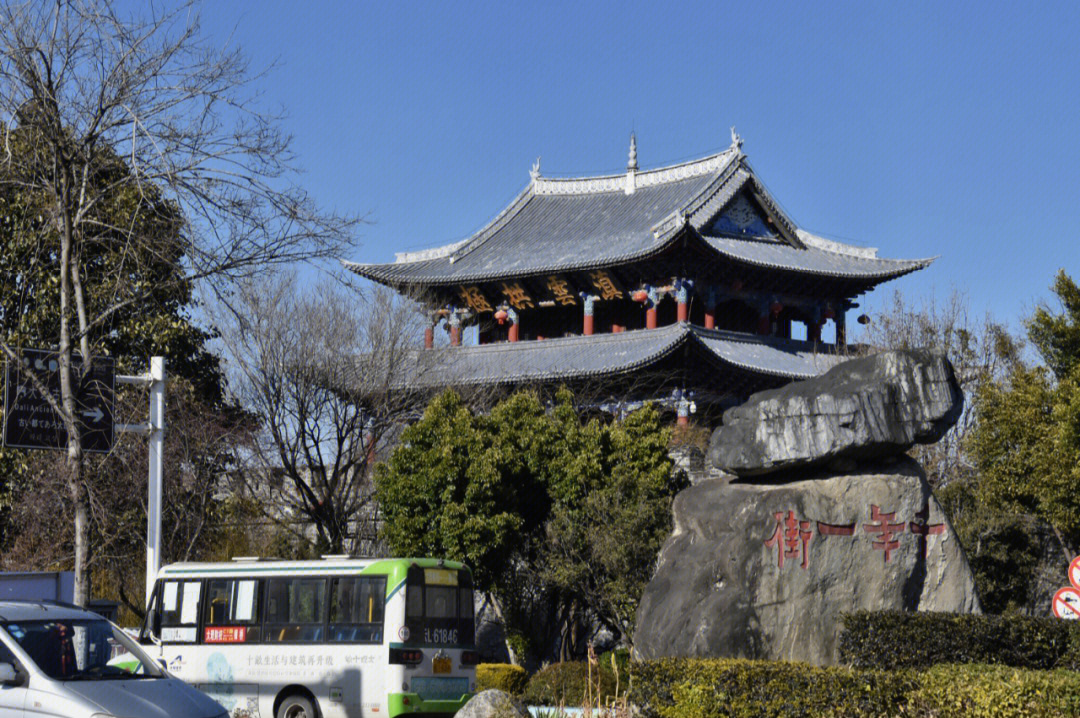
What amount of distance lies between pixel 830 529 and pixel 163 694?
797 cm

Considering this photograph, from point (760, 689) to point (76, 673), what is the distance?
18.0 ft

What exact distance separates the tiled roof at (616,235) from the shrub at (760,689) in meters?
22.3

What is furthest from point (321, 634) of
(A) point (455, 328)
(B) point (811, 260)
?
(B) point (811, 260)

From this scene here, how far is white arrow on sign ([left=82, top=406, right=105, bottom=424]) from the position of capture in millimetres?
13422

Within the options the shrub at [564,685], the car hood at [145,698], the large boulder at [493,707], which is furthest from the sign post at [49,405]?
the shrub at [564,685]

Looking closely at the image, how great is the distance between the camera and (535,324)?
130 feet

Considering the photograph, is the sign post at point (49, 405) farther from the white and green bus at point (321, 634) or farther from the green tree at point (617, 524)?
the green tree at point (617, 524)

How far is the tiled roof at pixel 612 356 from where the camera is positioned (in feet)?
107

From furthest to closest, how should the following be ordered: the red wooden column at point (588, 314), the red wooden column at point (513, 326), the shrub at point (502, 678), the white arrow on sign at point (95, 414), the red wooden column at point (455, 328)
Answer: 1. the red wooden column at point (455, 328)
2. the red wooden column at point (513, 326)
3. the red wooden column at point (588, 314)
4. the shrub at point (502, 678)
5. the white arrow on sign at point (95, 414)

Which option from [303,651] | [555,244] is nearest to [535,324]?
[555,244]

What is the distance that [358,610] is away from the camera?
15.5 meters

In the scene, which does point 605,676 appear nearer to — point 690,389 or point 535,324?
point 690,389

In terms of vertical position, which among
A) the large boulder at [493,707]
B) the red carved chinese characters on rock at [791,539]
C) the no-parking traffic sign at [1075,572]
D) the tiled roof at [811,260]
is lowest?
the large boulder at [493,707]

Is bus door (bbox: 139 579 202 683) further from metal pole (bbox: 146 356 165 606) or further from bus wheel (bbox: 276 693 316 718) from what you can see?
bus wheel (bbox: 276 693 316 718)
